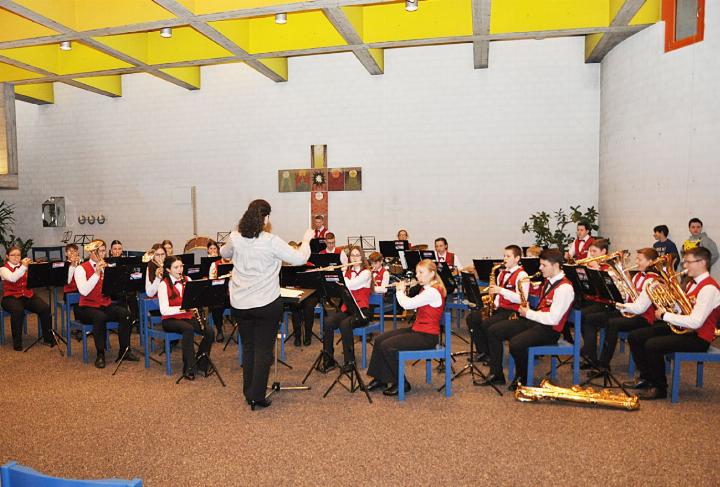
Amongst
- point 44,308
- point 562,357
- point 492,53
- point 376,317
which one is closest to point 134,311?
point 44,308

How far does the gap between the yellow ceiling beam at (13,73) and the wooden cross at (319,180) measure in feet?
18.8

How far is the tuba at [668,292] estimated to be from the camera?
16.5ft

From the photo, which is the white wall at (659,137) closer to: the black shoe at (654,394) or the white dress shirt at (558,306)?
the black shoe at (654,394)

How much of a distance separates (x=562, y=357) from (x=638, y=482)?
3.10m

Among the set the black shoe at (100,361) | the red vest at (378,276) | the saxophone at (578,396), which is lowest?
the black shoe at (100,361)

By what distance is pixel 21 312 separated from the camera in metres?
7.30

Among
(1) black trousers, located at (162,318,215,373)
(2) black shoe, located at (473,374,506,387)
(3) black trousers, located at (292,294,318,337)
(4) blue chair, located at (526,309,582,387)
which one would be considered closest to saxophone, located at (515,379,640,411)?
(4) blue chair, located at (526,309,582,387)

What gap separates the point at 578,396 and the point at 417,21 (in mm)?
7197

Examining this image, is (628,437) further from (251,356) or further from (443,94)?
(443,94)

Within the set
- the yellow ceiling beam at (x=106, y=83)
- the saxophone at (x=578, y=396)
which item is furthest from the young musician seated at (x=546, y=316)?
the yellow ceiling beam at (x=106, y=83)

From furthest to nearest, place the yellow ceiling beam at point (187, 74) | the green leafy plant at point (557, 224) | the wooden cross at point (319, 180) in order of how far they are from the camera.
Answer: the wooden cross at point (319, 180) < the yellow ceiling beam at point (187, 74) < the green leafy plant at point (557, 224)

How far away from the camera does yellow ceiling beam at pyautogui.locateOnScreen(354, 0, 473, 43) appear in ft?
30.9

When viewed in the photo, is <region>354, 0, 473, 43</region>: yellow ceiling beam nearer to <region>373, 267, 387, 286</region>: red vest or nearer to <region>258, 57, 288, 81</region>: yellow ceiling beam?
<region>258, 57, 288, 81</region>: yellow ceiling beam

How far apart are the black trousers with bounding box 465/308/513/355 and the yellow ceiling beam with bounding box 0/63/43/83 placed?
36.0ft
